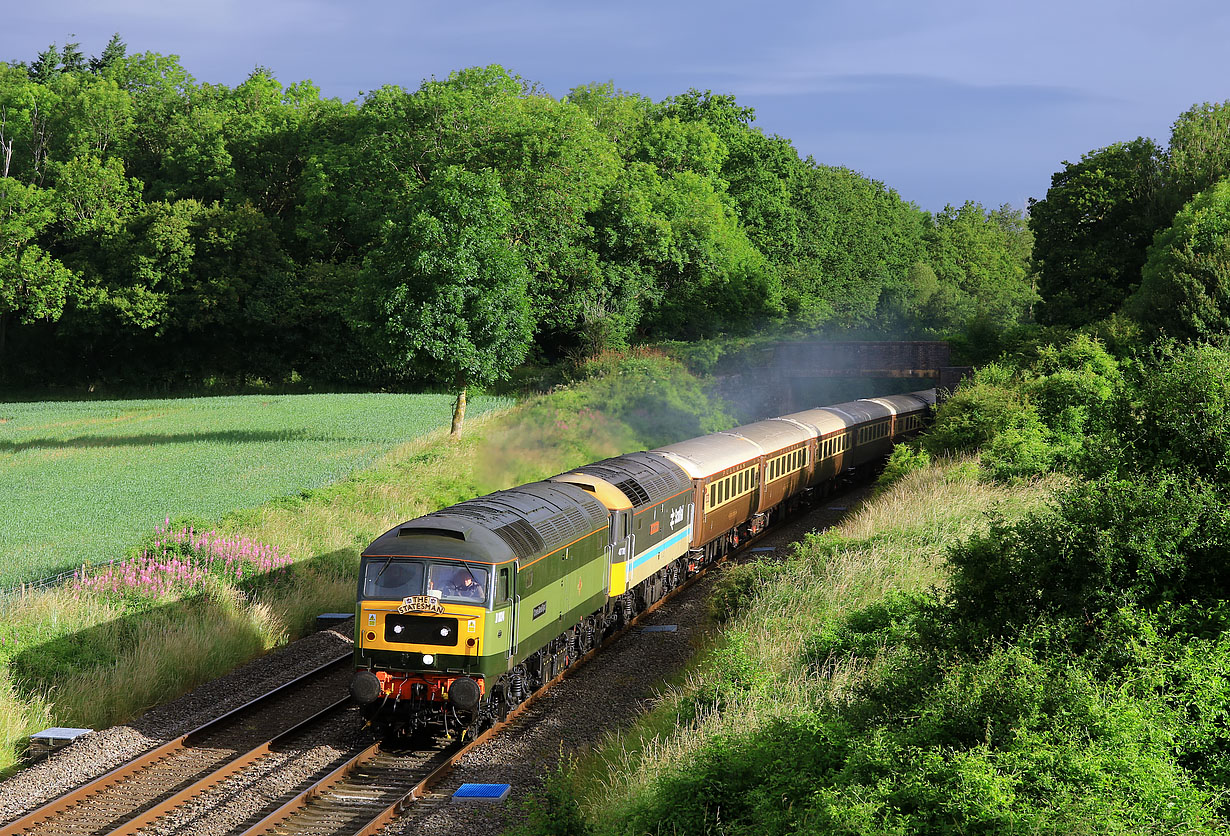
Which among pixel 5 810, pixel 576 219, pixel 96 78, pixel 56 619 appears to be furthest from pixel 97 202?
pixel 5 810

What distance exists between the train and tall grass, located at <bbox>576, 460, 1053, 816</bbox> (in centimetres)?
217

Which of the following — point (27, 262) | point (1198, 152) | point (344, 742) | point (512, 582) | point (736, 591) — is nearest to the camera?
point (512, 582)

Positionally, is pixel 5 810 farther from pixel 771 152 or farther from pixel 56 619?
pixel 771 152

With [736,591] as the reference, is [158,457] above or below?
above

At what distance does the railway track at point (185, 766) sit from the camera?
12.1 m

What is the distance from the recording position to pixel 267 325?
205 feet

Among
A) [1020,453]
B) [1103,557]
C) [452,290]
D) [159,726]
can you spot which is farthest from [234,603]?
[1020,453]

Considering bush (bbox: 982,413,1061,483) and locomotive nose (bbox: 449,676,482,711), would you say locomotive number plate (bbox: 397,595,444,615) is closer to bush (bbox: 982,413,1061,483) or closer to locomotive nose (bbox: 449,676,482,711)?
locomotive nose (bbox: 449,676,482,711)

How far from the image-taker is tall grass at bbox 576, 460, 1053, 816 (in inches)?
474

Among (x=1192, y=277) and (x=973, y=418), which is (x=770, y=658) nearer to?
(x=973, y=418)

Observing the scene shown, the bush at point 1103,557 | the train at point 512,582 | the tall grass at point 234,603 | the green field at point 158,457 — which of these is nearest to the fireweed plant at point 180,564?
the tall grass at point 234,603

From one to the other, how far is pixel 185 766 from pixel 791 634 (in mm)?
8518

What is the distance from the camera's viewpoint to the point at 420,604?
1455 cm

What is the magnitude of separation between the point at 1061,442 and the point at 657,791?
982 inches
